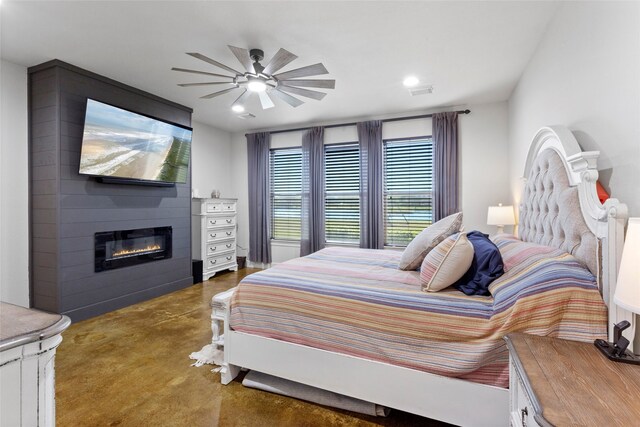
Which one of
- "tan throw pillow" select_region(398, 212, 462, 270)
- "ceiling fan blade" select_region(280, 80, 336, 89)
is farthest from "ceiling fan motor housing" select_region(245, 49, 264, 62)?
Answer: "tan throw pillow" select_region(398, 212, 462, 270)

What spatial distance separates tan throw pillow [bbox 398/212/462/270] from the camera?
2.23m

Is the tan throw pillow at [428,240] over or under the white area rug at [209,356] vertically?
over

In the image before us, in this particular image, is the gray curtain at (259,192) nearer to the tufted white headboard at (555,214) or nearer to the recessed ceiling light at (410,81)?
the recessed ceiling light at (410,81)

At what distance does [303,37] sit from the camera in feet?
8.43

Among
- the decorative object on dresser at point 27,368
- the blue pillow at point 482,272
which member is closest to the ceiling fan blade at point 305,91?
the blue pillow at point 482,272

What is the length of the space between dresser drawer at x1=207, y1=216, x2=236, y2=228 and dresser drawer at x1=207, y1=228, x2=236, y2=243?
88 mm

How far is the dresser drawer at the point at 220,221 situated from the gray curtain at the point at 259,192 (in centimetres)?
39

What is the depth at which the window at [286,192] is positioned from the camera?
5.46m

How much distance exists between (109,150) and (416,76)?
347 cm

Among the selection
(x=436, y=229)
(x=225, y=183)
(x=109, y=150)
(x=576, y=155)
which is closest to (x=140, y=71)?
(x=109, y=150)

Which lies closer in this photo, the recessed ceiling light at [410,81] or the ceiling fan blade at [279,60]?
the ceiling fan blade at [279,60]

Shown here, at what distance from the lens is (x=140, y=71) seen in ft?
10.6

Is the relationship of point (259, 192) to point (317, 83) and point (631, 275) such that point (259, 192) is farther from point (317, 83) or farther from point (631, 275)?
point (631, 275)

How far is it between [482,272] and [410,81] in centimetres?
247
